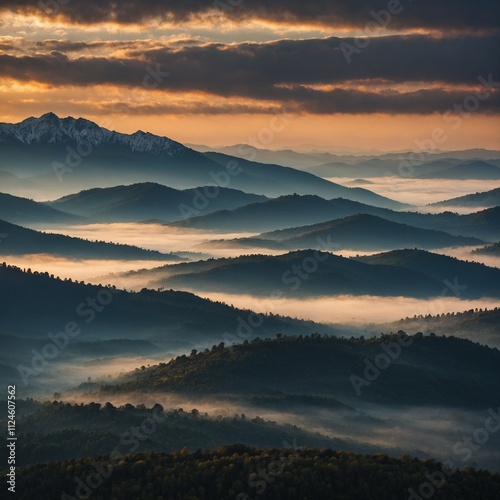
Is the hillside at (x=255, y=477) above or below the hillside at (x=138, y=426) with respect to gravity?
above

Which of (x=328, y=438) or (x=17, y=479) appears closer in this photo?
(x=17, y=479)

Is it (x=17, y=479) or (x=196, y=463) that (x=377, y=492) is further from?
(x=17, y=479)

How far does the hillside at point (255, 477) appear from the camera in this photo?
11850 centimetres

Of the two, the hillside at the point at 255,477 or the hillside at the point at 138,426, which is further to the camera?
the hillside at the point at 138,426

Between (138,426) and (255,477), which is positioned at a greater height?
(255,477)

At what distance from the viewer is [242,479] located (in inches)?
4783

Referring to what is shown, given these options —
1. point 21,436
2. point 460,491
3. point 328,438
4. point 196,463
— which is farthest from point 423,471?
point 21,436

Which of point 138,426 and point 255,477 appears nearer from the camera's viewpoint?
point 255,477

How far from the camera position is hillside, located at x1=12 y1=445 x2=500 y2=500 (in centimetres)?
11850

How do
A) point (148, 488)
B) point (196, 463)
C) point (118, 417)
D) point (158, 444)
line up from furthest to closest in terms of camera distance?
point (118, 417) < point (158, 444) < point (196, 463) < point (148, 488)

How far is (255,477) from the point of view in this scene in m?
121

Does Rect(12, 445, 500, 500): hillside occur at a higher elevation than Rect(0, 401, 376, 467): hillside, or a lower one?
higher

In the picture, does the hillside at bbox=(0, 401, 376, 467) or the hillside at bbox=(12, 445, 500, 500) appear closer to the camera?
the hillside at bbox=(12, 445, 500, 500)

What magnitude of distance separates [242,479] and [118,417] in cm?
6828
